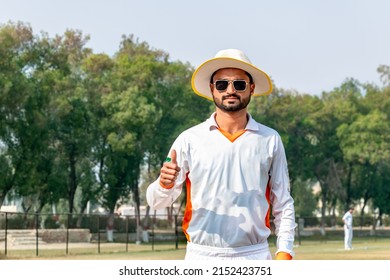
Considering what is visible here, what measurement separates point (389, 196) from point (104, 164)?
27.4m

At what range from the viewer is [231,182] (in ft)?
18.0

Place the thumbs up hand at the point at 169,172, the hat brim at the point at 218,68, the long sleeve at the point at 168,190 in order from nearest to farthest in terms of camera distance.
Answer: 1. the thumbs up hand at the point at 169,172
2. the long sleeve at the point at 168,190
3. the hat brim at the point at 218,68

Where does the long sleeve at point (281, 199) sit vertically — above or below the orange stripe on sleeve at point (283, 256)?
above

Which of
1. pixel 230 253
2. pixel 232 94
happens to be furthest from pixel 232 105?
pixel 230 253

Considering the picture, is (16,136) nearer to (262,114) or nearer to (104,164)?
(104,164)

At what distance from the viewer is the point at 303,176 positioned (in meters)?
71.3

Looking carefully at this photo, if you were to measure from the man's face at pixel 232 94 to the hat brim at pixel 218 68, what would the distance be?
0.15ft

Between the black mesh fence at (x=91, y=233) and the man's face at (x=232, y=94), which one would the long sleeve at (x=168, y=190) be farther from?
the black mesh fence at (x=91, y=233)

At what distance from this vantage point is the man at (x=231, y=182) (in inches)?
215

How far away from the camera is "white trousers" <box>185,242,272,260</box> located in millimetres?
5574

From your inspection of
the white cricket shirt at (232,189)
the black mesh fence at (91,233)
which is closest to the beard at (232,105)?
the white cricket shirt at (232,189)

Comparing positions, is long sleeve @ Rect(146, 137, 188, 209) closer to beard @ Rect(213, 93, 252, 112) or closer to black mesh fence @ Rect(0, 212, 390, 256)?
beard @ Rect(213, 93, 252, 112)

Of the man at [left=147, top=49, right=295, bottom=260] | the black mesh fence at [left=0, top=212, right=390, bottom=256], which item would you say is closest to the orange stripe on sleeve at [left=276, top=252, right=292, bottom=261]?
the man at [left=147, top=49, right=295, bottom=260]

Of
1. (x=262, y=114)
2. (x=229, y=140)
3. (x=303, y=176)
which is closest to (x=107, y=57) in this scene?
(x=262, y=114)
